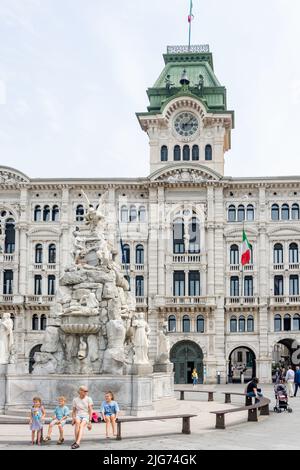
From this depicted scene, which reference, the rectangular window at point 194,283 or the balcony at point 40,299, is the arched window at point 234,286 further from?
the balcony at point 40,299

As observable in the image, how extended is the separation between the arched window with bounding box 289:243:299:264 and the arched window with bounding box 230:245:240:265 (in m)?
4.66

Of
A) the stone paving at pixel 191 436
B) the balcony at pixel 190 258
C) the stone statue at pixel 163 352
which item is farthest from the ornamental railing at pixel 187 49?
the stone paving at pixel 191 436

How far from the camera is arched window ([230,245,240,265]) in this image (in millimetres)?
66500

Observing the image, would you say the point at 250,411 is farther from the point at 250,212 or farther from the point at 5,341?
the point at 250,212

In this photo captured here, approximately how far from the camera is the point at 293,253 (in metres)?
66.2

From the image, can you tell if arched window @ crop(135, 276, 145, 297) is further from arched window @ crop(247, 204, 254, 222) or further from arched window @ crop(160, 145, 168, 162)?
arched window @ crop(160, 145, 168, 162)

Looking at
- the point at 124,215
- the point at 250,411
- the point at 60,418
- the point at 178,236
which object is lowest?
the point at 250,411

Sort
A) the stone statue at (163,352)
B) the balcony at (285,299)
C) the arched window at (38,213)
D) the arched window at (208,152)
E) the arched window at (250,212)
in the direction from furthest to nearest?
the arched window at (208,152), the arched window at (38,213), the arched window at (250,212), the balcony at (285,299), the stone statue at (163,352)

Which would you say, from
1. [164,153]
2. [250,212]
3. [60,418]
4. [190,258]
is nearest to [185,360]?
[190,258]

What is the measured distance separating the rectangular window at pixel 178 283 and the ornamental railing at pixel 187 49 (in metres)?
22.8

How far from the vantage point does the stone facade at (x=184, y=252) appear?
214 ft

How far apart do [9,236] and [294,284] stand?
25.9 meters

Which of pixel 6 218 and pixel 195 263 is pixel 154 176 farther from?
pixel 6 218
